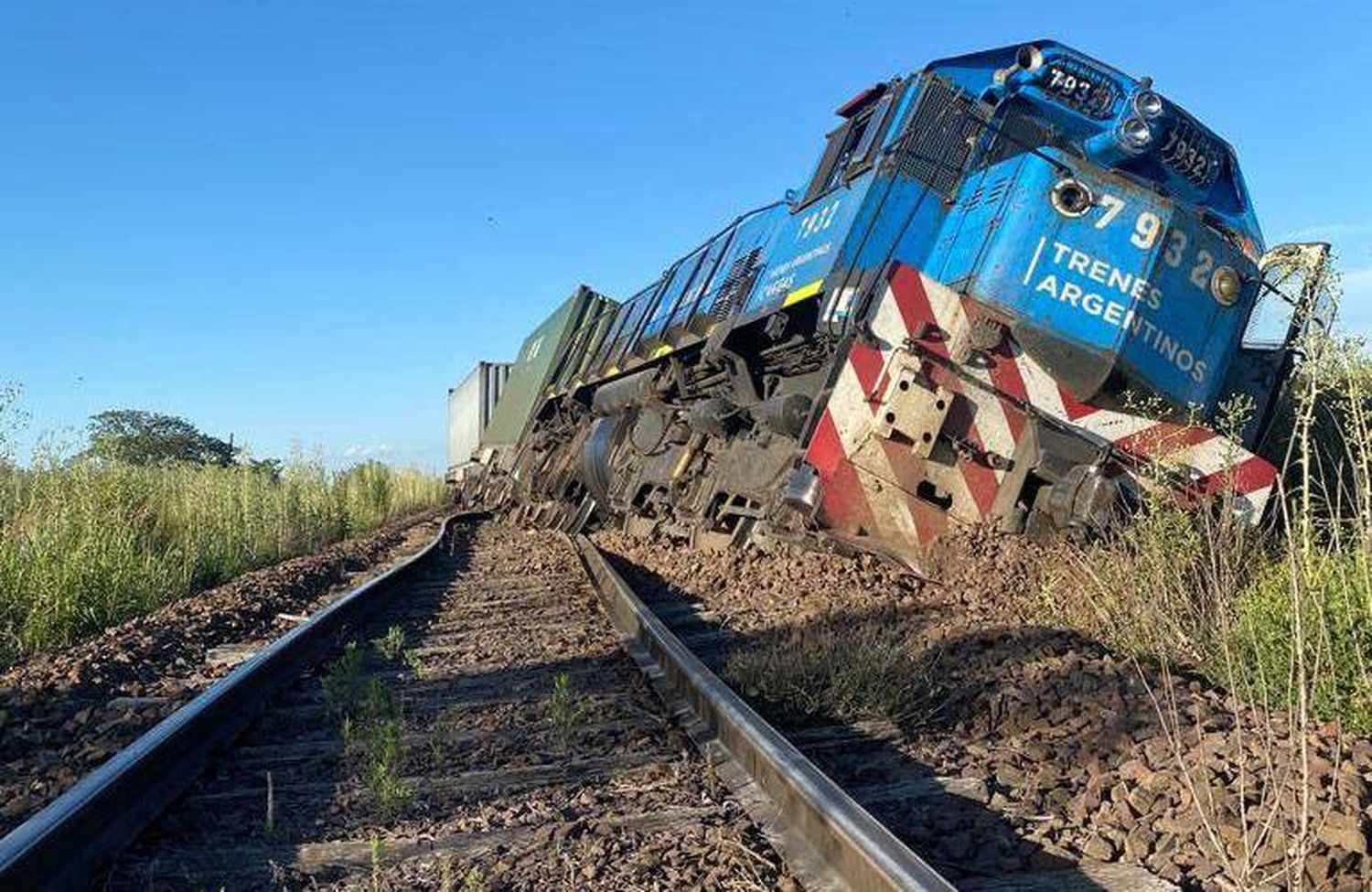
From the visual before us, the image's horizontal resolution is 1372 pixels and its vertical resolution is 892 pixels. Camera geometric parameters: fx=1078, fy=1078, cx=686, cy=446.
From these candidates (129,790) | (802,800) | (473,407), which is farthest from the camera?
(473,407)

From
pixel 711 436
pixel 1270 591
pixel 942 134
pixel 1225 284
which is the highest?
pixel 942 134

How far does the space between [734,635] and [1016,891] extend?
297 centimetres

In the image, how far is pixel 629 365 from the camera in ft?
36.4

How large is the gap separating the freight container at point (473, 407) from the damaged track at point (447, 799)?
18620 millimetres

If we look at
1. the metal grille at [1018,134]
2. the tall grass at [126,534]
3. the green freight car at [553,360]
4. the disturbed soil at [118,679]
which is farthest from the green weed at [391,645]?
the green freight car at [553,360]

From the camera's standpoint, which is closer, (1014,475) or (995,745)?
(995,745)

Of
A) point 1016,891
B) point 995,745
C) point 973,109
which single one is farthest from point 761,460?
point 1016,891

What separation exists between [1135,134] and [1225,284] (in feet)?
3.77

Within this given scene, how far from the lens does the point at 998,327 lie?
223 inches

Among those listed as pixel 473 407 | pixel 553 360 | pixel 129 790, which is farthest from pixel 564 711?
pixel 473 407

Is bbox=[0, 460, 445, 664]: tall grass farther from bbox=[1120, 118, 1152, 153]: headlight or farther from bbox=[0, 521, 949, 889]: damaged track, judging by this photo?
bbox=[1120, 118, 1152, 153]: headlight

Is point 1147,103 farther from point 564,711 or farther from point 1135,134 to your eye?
point 564,711

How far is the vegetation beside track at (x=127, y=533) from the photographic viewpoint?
6109 millimetres

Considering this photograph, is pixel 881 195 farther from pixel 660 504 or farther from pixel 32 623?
pixel 32 623
